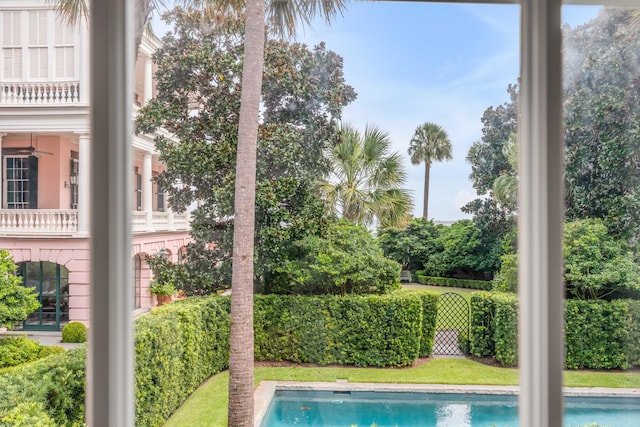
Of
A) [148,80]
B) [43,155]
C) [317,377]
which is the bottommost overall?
[317,377]

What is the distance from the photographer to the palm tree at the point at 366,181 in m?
1.59

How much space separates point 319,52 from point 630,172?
119 centimetres

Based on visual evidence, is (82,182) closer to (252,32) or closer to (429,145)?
(252,32)

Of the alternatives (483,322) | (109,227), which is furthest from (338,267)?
(109,227)

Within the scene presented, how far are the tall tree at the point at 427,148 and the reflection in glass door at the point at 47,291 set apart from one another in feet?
4.06

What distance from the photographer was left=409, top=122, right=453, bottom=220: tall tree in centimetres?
157

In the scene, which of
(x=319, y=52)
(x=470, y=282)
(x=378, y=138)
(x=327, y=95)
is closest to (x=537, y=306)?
(x=470, y=282)

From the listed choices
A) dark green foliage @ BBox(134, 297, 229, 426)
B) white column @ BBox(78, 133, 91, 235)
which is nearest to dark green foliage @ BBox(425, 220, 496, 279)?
dark green foliage @ BBox(134, 297, 229, 426)

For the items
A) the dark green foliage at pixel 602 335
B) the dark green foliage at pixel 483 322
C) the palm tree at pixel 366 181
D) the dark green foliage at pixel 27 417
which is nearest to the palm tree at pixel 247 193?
the palm tree at pixel 366 181

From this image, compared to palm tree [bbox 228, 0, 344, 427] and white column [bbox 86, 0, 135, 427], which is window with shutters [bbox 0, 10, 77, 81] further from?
palm tree [bbox 228, 0, 344, 427]

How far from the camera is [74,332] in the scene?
1.25 metres

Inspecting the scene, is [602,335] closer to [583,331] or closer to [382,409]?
[583,331]

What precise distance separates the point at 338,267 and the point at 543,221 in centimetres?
86

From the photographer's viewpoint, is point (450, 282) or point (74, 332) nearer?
point (74, 332)
